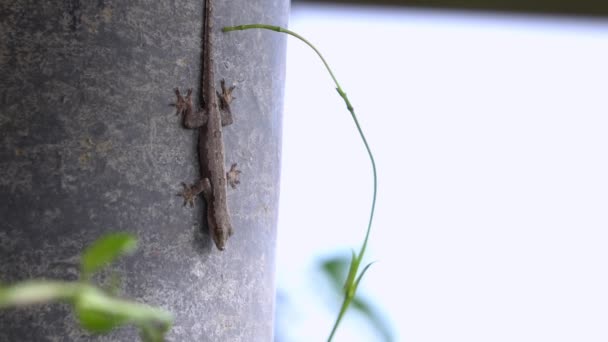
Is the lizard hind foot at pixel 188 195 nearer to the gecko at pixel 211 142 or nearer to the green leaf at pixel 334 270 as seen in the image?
the gecko at pixel 211 142

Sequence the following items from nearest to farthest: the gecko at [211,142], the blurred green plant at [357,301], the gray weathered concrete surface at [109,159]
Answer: the blurred green plant at [357,301] < the gray weathered concrete surface at [109,159] < the gecko at [211,142]

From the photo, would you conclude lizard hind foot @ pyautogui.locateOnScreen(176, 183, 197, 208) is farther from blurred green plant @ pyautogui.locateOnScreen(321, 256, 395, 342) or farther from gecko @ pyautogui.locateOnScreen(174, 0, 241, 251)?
blurred green plant @ pyautogui.locateOnScreen(321, 256, 395, 342)

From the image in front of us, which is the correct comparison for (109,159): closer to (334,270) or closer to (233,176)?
(233,176)

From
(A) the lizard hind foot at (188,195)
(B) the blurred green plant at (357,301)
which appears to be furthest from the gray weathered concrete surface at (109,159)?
(B) the blurred green plant at (357,301)

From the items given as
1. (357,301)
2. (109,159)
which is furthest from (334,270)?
(109,159)

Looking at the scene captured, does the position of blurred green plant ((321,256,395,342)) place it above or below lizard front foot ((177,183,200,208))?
above

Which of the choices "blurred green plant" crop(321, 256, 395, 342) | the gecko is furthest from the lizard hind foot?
"blurred green plant" crop(321, 256, 395, 342)
